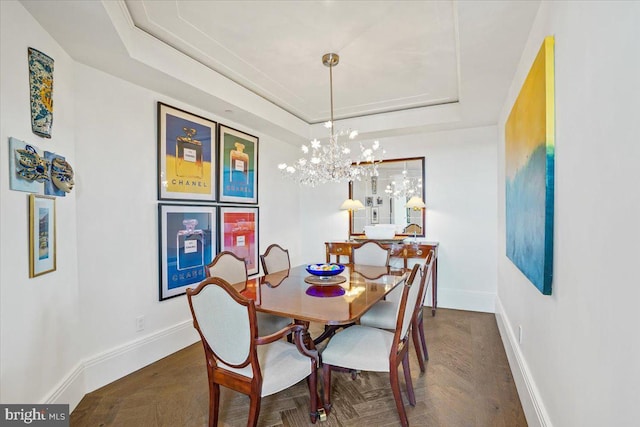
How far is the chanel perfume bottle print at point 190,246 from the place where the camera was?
3127 millimetres

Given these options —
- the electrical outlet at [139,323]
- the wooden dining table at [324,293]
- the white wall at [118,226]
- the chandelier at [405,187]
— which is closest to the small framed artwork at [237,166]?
the white wall at [118,226]

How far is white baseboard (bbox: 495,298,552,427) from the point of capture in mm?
1637

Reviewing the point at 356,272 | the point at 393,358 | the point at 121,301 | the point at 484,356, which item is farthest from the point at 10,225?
the point at 484,356

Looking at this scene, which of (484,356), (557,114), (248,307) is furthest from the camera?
(484,356)

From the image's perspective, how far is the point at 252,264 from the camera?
4121mm

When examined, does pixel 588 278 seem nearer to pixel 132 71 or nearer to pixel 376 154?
pixel 132 71

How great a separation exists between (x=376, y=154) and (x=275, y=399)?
139 inches

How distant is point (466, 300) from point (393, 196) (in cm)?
171

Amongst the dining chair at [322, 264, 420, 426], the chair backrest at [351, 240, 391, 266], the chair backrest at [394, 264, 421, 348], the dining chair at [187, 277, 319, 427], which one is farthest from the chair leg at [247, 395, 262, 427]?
the chair backrest at [351, 240, 391, 266]

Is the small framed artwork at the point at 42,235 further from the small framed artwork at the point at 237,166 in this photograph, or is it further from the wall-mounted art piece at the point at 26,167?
the small framed artwork at the point at 237,166

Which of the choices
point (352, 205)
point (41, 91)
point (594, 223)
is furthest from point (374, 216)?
point (41, 91)

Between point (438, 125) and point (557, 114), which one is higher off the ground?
point (438, 125)

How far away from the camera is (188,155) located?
3.20 meters
